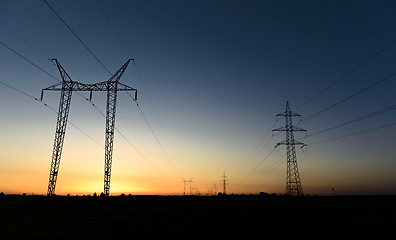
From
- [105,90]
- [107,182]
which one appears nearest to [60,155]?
[107,182]

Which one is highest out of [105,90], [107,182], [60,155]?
[105,90]
